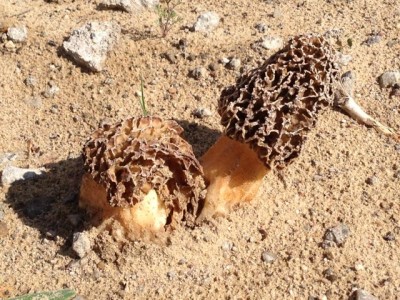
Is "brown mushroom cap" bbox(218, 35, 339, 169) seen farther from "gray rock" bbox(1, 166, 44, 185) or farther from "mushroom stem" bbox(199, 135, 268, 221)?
"gray rock" bbox(1, 166, 44, 185)

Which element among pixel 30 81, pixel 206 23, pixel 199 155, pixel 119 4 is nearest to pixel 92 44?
pixel 30 81

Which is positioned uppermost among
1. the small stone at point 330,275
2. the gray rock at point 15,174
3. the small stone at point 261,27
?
the small stone at point 261,27

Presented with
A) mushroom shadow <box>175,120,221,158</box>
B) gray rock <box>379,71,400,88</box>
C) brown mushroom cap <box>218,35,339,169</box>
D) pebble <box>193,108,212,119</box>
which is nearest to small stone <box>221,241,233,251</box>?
brown mushroom cap <box>218,35,339,169</box>

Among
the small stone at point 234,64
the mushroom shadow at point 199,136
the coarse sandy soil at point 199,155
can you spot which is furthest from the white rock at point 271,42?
the mushroom shadow at point 199,136

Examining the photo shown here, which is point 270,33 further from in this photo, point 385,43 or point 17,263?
point 17,263

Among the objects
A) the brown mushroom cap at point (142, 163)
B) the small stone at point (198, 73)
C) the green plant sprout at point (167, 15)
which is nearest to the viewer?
the brown mushroom cap at point (142, 163)

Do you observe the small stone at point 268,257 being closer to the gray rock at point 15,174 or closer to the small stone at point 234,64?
the gray rock at point 15,174
